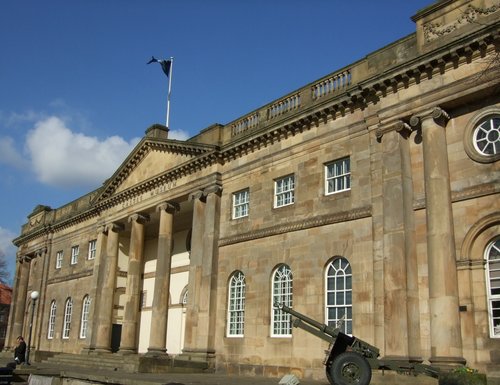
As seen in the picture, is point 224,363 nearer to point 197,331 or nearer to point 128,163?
point 197,331

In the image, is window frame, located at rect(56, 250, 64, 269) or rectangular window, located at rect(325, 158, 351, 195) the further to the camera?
window frame, located at rect(56, 250, 64, 269)

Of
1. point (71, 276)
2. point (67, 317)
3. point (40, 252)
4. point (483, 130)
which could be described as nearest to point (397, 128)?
point (483, 130)

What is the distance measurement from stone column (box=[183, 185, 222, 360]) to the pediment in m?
2.09

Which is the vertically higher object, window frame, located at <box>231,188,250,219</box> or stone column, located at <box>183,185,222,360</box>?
window frame, located at <box>231,188,250,219</box>

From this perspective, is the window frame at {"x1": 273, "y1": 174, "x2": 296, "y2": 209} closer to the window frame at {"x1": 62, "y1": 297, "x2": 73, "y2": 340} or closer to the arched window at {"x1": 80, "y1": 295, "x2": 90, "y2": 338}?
the arched window at {"x1": 80, "y1": 295, "x2": 90, "y2": 338}

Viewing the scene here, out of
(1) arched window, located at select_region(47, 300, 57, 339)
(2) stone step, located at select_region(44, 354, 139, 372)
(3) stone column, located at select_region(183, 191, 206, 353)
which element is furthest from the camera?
(1) arched window, located at select_region(47, 300, 57, 339)

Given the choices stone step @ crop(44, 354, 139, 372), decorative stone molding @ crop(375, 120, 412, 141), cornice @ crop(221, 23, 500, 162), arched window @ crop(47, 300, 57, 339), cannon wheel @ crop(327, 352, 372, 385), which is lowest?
stone step @ crop(44, 354, 139, 372)

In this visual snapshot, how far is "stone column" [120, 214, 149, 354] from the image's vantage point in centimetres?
2903

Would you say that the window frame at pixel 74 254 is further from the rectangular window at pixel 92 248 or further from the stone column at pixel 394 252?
the stone column at pixel 394 252

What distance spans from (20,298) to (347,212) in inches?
1319

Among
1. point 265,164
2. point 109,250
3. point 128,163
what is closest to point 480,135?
point 265,164

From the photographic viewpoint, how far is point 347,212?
19.6 meters

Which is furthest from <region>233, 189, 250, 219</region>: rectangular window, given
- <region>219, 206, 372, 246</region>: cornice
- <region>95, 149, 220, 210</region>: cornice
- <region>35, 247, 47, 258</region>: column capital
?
<region>35, 247, 47, 258</region>: column capital

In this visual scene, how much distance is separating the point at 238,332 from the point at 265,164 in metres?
7.09
